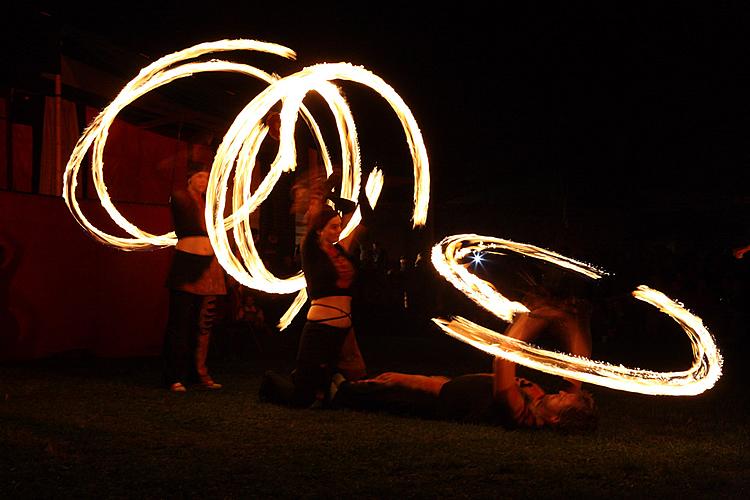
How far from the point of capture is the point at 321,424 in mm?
5684

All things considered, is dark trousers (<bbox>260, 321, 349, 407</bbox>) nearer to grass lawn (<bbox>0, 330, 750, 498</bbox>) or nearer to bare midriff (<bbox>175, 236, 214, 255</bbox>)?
grass lawn (<bbox>0, 330, 750, 498</bbox>)

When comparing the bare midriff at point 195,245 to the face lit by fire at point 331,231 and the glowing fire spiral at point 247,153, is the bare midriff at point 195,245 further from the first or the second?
the face lit by fire at point 331,231

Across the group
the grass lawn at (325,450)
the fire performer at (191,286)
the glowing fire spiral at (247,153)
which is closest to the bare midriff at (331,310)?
the grass lawn at (325,450)

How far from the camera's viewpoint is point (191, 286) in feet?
22.9

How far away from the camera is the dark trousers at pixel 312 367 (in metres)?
6.11

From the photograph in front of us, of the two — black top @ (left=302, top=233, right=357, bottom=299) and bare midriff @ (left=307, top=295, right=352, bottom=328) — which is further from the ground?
black top @ (left=302, top=233, right=357, bottom=299)

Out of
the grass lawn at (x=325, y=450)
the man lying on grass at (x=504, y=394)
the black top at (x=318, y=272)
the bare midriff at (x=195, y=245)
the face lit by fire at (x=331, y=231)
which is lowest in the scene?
the grass lawn at (x=325, y=450)

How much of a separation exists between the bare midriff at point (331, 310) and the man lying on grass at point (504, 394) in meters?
0.47

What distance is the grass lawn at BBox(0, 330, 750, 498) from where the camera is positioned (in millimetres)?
4176

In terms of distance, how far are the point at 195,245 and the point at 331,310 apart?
1.52 m

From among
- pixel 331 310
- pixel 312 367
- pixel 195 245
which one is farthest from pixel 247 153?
pixel 312 367

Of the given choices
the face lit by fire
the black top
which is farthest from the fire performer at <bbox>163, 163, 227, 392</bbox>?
the face lit by fire

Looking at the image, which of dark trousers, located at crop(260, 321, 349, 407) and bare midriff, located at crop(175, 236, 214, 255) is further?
bare midriff, located at crop(175, 236, 214, 255)

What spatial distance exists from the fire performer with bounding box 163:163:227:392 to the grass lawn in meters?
0.30
